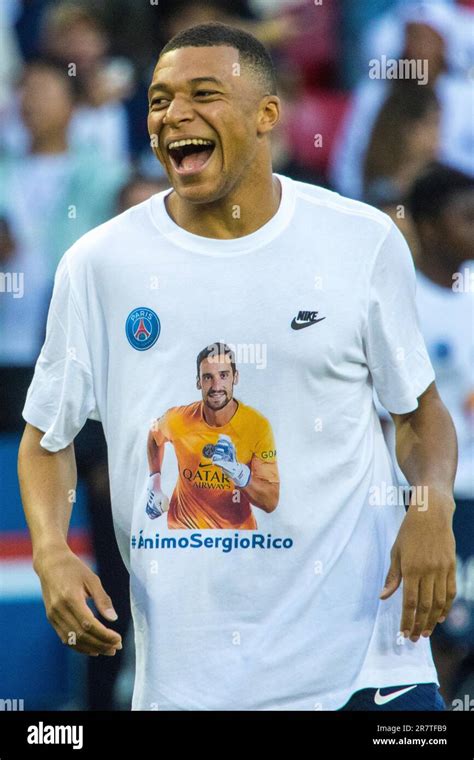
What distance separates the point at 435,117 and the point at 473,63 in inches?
12.4

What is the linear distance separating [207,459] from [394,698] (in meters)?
0.69

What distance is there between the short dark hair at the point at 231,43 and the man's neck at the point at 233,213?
0.23 m

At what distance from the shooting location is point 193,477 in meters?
3.42

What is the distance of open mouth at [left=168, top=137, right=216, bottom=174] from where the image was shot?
3.36 m

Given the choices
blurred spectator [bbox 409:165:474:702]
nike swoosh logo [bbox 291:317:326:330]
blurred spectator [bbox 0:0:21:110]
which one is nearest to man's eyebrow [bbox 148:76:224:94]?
nike swoosh logo [bbox 291:317:326:330]

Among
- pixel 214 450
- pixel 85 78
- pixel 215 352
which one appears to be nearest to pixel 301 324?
pixel 215 352

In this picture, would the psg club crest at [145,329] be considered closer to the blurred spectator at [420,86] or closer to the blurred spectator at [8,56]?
the blurred spectator at [420,86]

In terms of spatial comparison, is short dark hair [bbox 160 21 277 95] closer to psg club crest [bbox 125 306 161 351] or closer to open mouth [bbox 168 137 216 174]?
open mouth [bbox 168 137 216 174]

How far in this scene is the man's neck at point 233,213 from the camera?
345cm

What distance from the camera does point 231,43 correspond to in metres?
3.42

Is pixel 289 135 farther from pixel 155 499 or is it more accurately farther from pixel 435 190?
pixel 155 499

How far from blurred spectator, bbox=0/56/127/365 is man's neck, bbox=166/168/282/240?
2520 millimetres

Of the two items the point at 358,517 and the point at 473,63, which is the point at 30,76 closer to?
the point at 473,63
